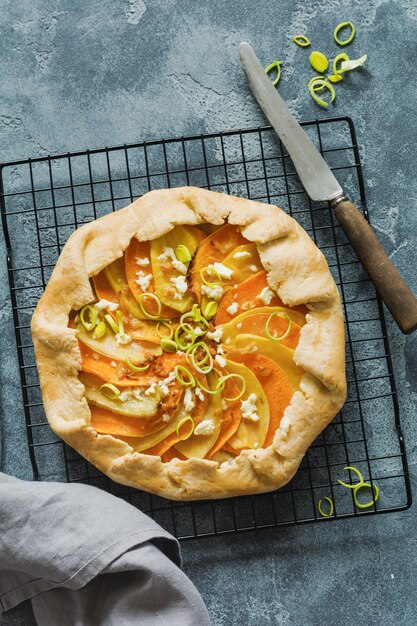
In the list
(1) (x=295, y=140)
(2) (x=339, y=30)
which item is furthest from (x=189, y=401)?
(2) (x=339, y=30)

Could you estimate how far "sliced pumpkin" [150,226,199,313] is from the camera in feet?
11.5

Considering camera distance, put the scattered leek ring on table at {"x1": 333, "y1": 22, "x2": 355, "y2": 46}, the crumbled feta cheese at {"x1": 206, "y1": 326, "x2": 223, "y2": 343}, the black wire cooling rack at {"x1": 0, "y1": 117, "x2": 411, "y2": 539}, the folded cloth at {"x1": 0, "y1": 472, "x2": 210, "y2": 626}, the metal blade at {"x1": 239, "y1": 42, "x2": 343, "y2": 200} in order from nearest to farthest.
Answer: the folded cloth at {"x1": 0, "y1": 472, "x2": 210, "y2": 626} < the crumbled feta cheese at {"x1": 206, "y1": 326, "x2": 223, "y2": 343} < the metal blade at {"x1": 239, "y1": 42, "x2": 343, "y2": 200} < the black wire cooling rack at {"x1": 0, "y1": 117, "x2": 411, "y2": 539} < the scattered leek ring on table at {"x1": 333, "y1": 22, "x2": 355, "y2": 46}

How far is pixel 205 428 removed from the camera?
3441mm

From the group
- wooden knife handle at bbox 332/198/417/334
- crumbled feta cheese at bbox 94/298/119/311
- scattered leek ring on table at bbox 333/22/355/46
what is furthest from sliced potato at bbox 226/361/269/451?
scattered leek ring on table at bbox 333/22/355/46

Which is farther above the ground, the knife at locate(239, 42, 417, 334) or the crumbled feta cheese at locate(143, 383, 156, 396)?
the knife at locate(239, 42, 417, 334)

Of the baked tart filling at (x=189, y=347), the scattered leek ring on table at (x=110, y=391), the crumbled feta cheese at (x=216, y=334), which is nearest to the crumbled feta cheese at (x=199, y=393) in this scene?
the baked tart filling at (x=189, y=347)

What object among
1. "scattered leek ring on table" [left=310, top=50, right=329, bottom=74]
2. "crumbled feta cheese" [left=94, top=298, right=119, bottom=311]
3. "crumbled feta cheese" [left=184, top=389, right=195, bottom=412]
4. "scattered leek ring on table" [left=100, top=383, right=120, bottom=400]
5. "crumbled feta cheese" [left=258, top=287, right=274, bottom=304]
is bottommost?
"crumbled feta cheese" [left=184, top=389, right=195, bottom=412]

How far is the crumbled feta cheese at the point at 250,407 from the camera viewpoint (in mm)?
3451

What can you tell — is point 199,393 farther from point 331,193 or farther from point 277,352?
point 331,193

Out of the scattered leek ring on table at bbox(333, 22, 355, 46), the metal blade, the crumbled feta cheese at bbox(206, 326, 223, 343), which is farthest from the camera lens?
the scattered leek ring on table at bbox(333, 22, 355, 46)

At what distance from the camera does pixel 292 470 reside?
11.4 feet

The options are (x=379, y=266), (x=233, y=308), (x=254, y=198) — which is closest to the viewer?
(x=233, y=308)

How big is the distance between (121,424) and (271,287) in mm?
871

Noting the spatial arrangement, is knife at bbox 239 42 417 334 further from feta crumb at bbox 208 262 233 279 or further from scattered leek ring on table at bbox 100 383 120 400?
scattered leek ring on table at bbox 100 383 120 400
